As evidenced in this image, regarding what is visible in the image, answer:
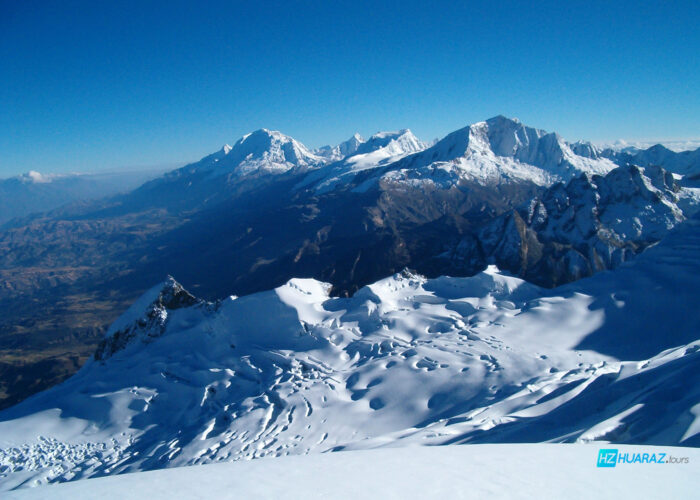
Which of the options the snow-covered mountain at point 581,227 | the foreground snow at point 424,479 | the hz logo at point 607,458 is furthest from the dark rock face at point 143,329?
the snow-covered mountain at point 581,227

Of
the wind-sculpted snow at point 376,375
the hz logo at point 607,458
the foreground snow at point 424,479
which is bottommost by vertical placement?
the wind-sculpted snow at point 376,375

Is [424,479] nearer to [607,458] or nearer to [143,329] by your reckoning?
[607,458]

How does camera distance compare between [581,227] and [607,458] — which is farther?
[581,227]

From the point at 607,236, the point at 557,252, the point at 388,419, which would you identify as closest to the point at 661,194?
the point at 607,236

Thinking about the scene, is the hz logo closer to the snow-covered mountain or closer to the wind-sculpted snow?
the wind-sculpted snow

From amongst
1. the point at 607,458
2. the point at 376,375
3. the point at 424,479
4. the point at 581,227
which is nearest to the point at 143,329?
the point at 376,375

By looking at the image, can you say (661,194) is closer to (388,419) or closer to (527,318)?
(527,318)

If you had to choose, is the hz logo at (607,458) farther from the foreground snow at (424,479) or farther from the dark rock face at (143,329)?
the dark rock face at (143,329)
